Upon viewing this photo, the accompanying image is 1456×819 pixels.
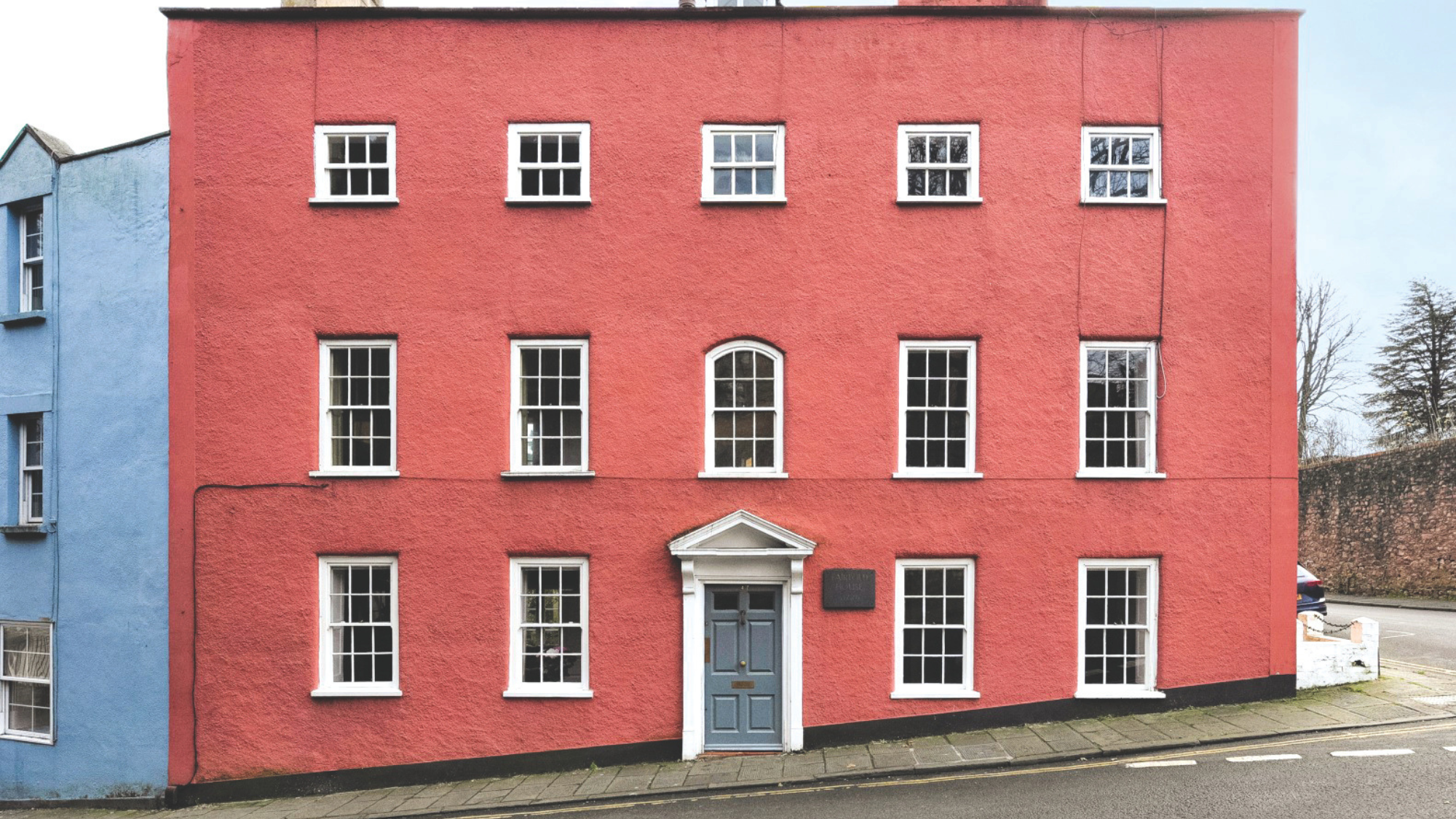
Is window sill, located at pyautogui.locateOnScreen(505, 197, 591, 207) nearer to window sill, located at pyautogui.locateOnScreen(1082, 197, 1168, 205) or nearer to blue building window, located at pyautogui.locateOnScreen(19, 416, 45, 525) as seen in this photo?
window sill, located at pyautogui.locateOnScreen(1082, 197, 1168, 205)

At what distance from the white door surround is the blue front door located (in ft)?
0.41

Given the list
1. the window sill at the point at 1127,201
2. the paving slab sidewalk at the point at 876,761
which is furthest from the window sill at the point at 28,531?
the window sill at the point at 1127,201

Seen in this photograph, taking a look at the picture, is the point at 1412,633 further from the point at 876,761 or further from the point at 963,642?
the point at 876,761

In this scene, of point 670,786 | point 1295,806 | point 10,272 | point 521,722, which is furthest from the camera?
point 10,272

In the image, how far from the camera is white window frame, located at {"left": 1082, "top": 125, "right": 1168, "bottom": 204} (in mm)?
12408

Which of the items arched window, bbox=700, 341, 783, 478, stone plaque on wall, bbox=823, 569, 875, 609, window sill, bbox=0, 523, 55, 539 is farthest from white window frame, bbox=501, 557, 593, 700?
window sill, bbox=0, 523, 55, 539

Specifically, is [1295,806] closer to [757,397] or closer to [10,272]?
[757,397]

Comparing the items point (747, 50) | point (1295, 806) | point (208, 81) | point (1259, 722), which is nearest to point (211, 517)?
point (208, 81)

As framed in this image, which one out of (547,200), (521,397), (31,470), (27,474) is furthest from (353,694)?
(547,200)

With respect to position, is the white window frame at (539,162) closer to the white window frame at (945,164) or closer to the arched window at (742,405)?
the arched window at (742,405)

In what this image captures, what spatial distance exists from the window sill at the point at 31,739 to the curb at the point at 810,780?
6426 mm

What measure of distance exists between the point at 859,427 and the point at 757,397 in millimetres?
1547

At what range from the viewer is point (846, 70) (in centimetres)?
1238

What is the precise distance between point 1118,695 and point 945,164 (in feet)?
26.2
